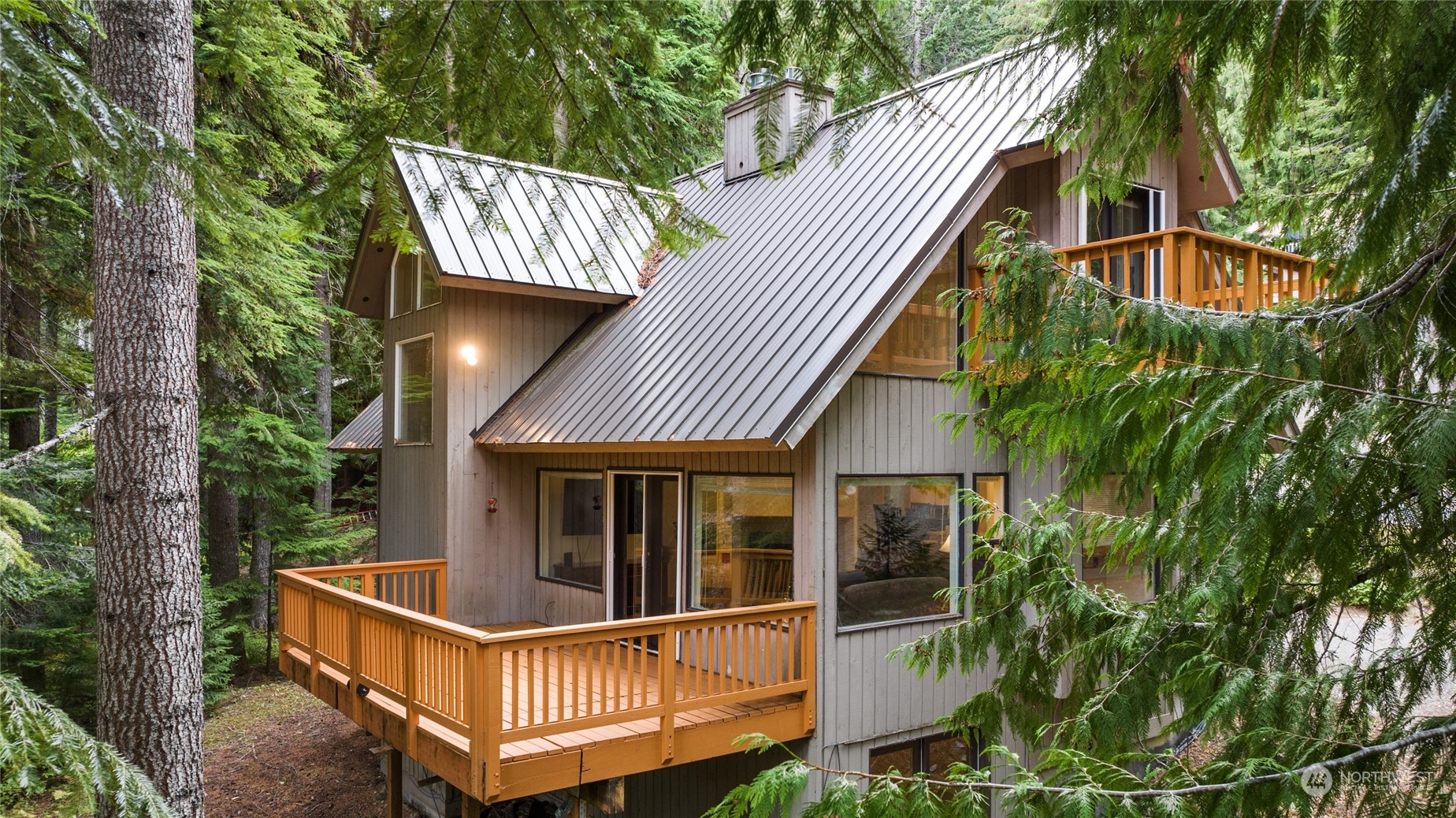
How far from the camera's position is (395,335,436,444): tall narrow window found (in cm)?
971

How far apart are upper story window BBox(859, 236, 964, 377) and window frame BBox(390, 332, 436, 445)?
4852mm

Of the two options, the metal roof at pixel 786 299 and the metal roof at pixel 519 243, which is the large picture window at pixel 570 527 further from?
the metal roof at pixel 519 243

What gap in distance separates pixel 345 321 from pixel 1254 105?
16.1m

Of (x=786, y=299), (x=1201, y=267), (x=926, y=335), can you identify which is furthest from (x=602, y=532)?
(x=1201, y=267)

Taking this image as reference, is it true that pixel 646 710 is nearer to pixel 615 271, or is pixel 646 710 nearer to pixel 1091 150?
pixel 1091 150

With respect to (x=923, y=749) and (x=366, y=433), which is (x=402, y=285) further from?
(x=923, y=749)

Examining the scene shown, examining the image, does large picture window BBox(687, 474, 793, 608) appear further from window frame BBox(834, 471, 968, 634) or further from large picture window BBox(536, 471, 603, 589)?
large picture window BBox(536, 471, 603, 589)

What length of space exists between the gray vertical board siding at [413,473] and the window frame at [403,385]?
0.03m

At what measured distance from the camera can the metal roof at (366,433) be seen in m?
11.8

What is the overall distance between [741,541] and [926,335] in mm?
2307

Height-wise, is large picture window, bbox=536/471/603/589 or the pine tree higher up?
the pine tree

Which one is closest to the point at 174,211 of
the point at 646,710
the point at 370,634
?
the point at 370,634

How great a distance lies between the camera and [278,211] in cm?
658

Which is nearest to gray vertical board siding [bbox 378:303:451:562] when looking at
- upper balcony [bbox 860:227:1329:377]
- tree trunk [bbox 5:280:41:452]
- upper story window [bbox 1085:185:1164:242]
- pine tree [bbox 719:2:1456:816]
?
tree trunk [bbox 5:280:41:452]
